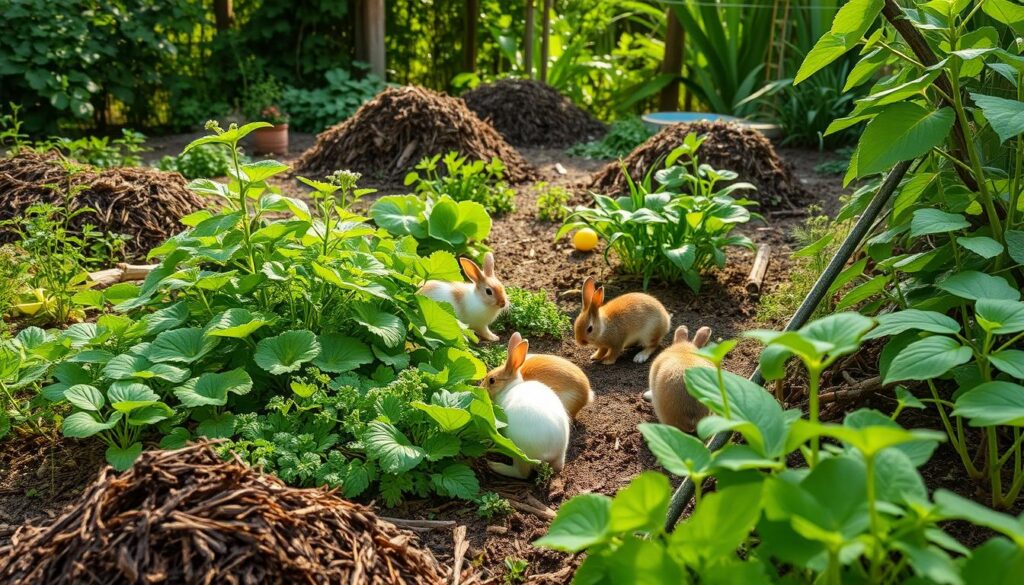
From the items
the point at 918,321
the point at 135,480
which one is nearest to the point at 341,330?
the point at 135,480

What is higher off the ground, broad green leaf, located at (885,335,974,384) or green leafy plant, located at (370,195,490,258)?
broad green leaf, located at (885,335,974,384)

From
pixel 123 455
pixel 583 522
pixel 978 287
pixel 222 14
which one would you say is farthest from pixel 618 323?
pixel 222 14

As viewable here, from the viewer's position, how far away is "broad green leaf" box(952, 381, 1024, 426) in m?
1.66

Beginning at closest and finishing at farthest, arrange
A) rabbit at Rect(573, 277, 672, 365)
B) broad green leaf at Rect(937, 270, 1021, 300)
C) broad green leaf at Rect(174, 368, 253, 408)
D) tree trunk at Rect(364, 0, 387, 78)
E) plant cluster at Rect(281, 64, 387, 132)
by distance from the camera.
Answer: broad green leaf at Rect(937, 270, 1021, 300), broad green leaf at Rect(174, 368, 253, 408), rabbit at Rect(573, 277, 672, 365), plant cluster at Rect(281, 64, 387, 132), tree trunk at Rect(364, 0, 387, 78)

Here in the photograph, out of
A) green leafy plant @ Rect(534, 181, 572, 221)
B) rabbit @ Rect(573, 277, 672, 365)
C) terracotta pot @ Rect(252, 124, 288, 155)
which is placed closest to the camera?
rabbit @ Rect(573, 277, 672, 365)

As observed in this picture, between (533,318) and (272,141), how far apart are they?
5.14 meters

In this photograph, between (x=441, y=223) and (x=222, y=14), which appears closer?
(x=441, y=223)

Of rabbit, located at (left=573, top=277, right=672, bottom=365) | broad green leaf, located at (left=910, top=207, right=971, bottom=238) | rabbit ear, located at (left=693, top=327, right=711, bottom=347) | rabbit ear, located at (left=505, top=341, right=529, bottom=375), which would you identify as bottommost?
rabbit, located at (left=573, top=277, right=672, bottom=365)

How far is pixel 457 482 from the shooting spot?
2852mm

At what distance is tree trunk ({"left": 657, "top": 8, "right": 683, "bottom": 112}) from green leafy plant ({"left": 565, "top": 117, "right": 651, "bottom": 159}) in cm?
186

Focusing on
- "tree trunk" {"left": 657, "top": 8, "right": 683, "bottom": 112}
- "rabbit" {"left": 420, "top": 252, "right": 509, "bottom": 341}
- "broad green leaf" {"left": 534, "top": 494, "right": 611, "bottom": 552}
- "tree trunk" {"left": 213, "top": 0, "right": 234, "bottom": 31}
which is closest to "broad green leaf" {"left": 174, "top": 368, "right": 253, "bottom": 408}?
"rabbit" {"left": 420, "top": 252, "right": 509, "bottom": 341}

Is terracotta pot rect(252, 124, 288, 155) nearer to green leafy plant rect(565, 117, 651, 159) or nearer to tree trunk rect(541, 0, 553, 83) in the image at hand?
green leafy plant rect(565, 117, 651, 159)

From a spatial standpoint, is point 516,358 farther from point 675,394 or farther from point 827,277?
point 827,277

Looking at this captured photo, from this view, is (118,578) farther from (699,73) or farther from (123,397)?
(699,73)
